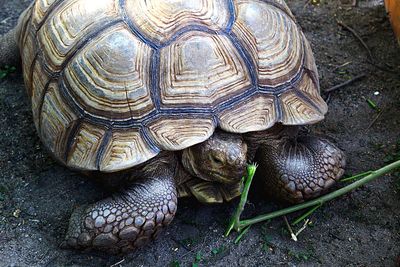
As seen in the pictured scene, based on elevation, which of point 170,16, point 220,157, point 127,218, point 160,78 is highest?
point 170,16

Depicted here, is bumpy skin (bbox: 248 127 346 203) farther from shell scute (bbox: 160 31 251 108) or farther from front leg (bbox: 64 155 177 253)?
front leg (bbox: 64 155 177 253)

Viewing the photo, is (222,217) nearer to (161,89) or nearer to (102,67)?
(161,89)

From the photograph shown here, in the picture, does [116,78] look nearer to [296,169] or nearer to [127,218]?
[127,218]

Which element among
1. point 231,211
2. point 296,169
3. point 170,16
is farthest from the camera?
point 231,211

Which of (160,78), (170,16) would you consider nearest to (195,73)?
(160,78)

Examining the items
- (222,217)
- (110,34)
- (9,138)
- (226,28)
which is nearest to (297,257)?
(222,217)

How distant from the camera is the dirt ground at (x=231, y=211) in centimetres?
309

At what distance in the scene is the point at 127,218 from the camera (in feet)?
9.65

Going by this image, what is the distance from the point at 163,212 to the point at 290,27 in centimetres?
128

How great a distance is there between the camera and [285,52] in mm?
3213

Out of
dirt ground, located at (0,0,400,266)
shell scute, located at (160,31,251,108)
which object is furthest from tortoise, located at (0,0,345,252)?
dirt ground, located at (0,0,400,266)

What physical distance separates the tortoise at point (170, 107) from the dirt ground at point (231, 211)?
154 mm

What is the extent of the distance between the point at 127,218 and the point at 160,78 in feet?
2.37

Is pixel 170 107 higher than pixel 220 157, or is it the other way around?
pixel 170 107
